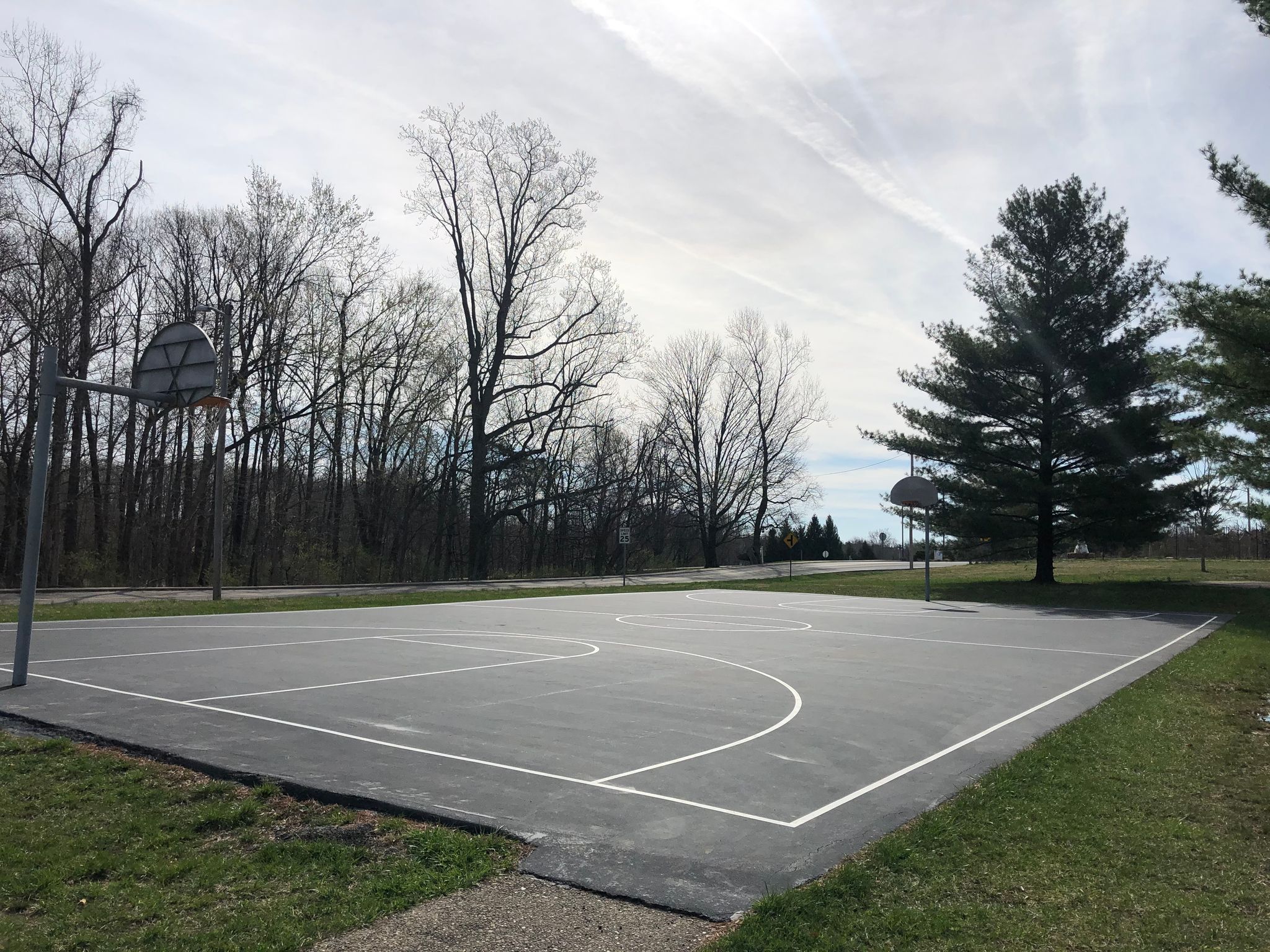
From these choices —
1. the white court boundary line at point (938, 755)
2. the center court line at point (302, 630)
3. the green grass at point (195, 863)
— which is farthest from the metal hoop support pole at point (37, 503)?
the white court boundary line at point (938, 755)

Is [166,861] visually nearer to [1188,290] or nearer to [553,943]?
[553,943]

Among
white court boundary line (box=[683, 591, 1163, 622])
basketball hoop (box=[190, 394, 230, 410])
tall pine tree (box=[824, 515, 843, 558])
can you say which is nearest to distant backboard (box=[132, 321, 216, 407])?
basketball hoop (box=[190, 394, 230, 410])

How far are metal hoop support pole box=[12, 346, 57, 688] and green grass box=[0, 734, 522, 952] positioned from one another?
3748 mm

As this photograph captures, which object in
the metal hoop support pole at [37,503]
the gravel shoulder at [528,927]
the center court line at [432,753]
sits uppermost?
the metal hoop support pole at [37,503]

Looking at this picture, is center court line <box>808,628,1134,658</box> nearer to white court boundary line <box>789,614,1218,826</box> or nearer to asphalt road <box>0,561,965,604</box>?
white court boundary line <box>789,614,1218,826</box>

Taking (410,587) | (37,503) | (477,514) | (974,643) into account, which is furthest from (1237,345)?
(477,514)

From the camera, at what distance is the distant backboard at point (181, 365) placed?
33.6 ft

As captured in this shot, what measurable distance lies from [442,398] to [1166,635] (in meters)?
30.2

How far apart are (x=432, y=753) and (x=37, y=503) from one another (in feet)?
19.6

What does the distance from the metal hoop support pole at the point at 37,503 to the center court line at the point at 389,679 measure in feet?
7.17

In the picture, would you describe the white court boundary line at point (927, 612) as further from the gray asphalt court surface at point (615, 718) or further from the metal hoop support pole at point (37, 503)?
the metal hoop support pole at point (37, 503)

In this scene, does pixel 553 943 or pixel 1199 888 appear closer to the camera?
pixel 553 943

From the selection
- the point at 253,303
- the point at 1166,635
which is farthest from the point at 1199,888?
the point at 253,303

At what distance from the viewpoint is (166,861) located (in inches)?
179
